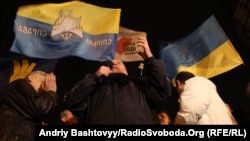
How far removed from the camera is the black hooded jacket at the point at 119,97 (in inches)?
162

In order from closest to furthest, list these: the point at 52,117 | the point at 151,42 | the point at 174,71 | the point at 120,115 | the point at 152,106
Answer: the point at 120,115 < the point at 152,106 < the point at 174,71 < the point at 52,117 < the point at 151,42

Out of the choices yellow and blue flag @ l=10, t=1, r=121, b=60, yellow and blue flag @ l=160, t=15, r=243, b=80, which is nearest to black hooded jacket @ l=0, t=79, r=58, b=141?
yellow and blue flag @ l=10, t=1, r=121, b=60

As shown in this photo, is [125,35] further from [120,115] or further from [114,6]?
[120,115]

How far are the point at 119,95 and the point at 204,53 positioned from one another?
250 cm

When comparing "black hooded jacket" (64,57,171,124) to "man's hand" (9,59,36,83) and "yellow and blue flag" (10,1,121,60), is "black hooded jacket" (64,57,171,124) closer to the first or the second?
"yellow and blue flag" (10,1,121,60)

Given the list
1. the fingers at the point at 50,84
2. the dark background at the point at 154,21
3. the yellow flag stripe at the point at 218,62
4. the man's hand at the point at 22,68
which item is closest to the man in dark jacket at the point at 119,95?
the fingers at the point at 50,84

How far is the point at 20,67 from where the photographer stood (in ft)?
22.4

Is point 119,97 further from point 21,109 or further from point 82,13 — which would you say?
point 82,13

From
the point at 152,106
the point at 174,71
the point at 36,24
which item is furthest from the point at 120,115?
the point at 36,24

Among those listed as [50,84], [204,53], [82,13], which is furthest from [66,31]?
[204,53]

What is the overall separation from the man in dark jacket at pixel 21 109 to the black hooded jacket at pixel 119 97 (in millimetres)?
385

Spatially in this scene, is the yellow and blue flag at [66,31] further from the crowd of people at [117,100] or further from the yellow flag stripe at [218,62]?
the crowd of people at [117,100]

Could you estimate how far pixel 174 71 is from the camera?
646 cm

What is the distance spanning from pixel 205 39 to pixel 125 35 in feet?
4.62
